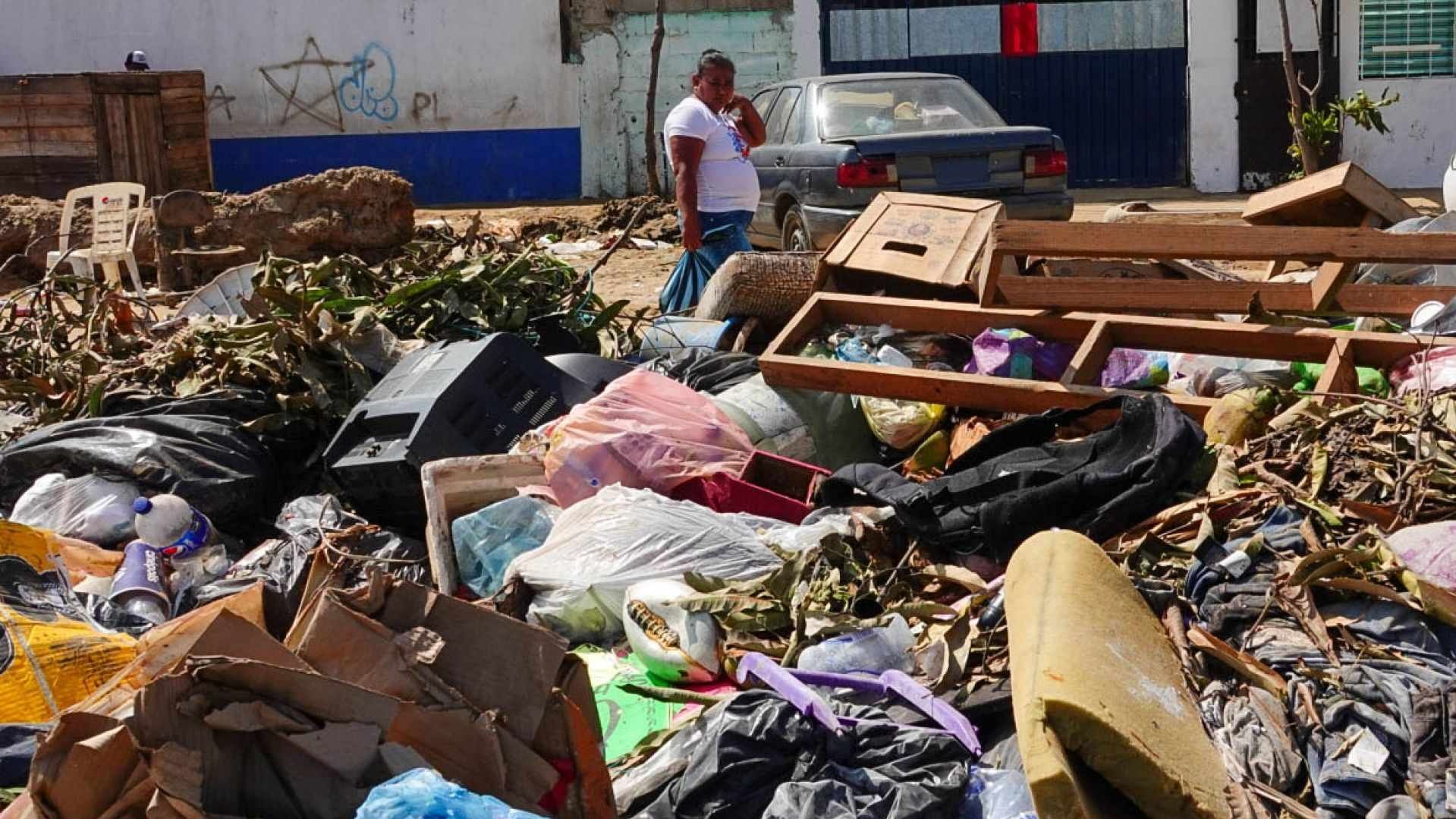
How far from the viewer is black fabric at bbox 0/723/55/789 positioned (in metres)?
2.89

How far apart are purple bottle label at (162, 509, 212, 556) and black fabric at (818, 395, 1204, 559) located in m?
1.98

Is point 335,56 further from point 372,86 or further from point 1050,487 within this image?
point 1050,487

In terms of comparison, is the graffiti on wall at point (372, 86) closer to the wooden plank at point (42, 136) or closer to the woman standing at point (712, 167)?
the wooden plank at point (42, 136)

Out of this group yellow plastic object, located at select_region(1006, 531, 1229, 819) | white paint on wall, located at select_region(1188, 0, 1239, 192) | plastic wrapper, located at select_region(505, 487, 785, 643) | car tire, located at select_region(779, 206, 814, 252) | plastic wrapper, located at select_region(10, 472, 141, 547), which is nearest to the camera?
yellow plastic object, located at select_region(1006, 531, 1229, 819)

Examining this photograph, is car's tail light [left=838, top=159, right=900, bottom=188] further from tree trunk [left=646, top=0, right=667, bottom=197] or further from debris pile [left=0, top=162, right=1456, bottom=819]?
tree trunk [left=646, top=0, right=667, bottom=197]

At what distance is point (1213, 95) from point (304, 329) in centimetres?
1308

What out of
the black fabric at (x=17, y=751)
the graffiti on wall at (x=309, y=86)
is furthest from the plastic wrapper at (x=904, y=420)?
the graffiti on wall at (x=309, y=86)

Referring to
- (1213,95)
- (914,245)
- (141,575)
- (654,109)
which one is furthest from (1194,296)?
(654,109)

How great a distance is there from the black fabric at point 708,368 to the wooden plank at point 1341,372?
197cm

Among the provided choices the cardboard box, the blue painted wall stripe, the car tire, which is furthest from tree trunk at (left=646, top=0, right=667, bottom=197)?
the cardboard box

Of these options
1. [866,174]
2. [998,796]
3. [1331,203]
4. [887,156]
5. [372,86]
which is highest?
[372,86]

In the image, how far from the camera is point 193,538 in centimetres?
476

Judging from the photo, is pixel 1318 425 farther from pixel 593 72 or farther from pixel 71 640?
pixel 593 72

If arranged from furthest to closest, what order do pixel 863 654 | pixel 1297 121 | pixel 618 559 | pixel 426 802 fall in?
1. pixel 1297 121
2. pixel 618 559
3. pixel 863 654
4. pixel 426 802
